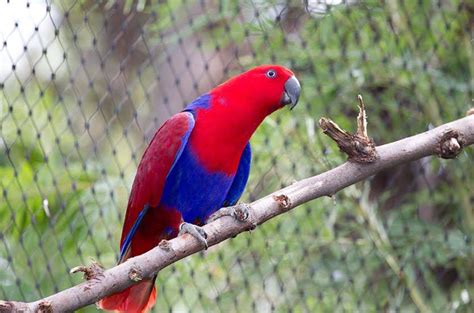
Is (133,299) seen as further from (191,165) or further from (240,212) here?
(240,212)

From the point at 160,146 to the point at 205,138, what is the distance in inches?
4.3

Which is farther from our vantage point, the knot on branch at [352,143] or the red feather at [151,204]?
the red feather at [151,204]

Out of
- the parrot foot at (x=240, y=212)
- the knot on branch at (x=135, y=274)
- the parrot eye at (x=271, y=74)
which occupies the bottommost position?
the knot on branch at (x=135, y=274)

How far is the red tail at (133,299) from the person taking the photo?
6.43 ft

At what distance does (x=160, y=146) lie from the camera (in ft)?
6.54

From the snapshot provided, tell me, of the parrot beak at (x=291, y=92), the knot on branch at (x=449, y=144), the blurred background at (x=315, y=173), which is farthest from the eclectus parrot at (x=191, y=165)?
the blurred background at (x=315, y=173)

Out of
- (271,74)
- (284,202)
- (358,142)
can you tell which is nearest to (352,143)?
(358,142)

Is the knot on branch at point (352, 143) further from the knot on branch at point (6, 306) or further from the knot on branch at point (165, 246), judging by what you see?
the knot on branch at point (6, 306)

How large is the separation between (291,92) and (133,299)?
623mm

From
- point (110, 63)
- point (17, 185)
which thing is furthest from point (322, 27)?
point (110, 63)

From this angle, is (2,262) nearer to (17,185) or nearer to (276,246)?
(17,185)

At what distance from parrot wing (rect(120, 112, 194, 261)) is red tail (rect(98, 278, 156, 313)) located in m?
Answer: 0.10

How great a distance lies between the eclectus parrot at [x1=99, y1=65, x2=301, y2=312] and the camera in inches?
78.0

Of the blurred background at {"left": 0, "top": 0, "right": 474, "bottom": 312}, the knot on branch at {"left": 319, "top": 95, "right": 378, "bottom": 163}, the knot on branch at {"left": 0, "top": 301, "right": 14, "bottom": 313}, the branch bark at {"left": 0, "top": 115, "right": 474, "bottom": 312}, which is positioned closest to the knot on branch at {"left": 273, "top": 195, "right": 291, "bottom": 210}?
the branch bark at {"left": 0, "top": 115, "right": 474, "bottom": 312}
